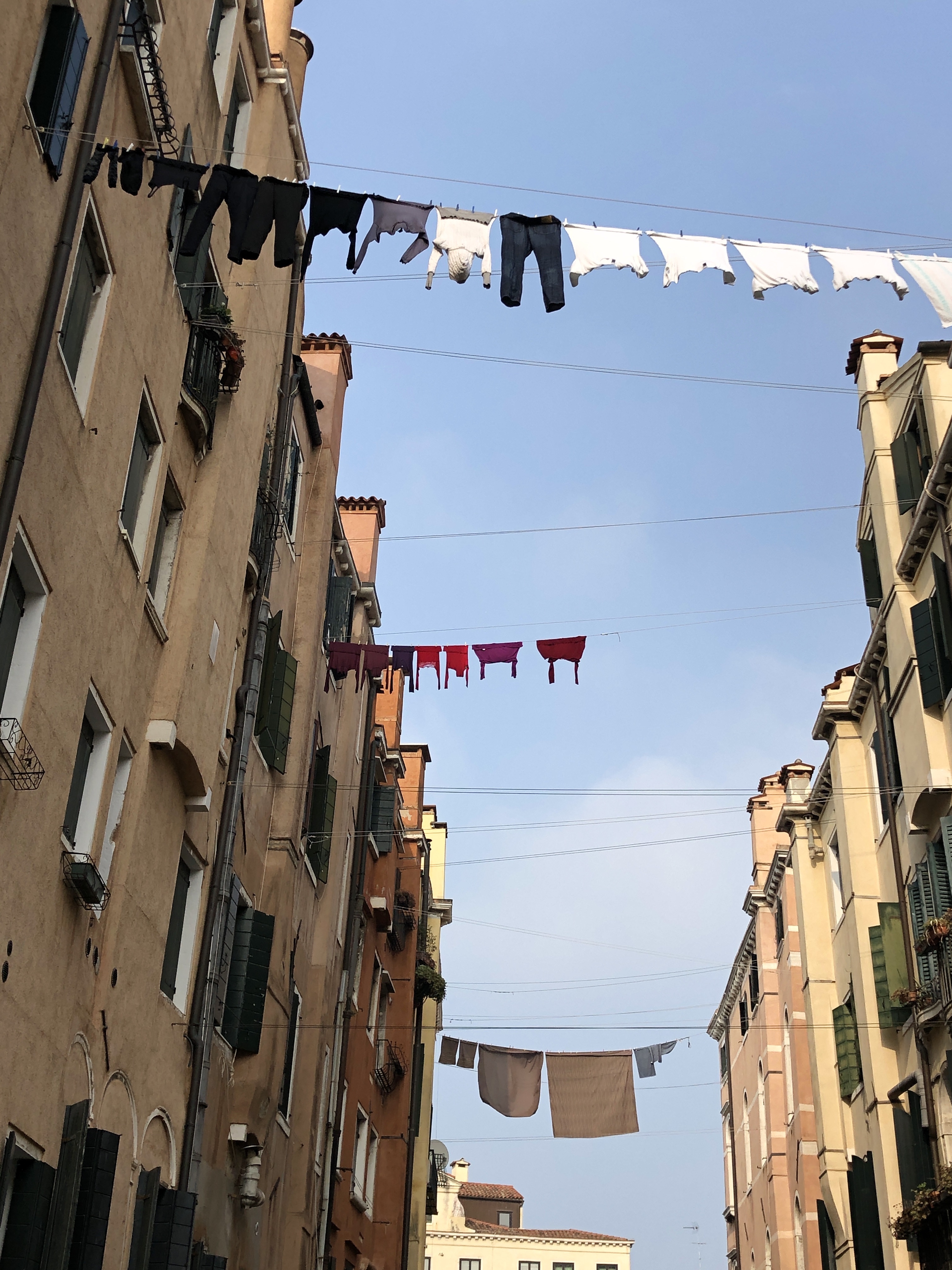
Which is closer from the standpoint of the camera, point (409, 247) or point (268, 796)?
point (409, 247)

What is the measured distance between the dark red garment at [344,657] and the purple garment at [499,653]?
2.92 metres

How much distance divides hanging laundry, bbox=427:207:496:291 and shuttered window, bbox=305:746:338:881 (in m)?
11.1

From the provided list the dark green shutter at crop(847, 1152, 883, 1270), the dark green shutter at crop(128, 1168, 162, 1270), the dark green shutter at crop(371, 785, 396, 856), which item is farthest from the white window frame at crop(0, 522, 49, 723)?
the dark green shutter at crop(371, 785, 396, 856)

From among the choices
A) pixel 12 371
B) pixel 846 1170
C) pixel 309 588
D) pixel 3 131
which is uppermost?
pixel 309 588

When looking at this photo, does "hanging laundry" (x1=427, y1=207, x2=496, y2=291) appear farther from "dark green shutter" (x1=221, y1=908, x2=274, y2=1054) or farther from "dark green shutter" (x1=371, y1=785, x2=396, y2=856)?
"dark green shutter" (x1=371, y1=785, x2=396, y2=856)

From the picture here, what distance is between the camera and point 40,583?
1112 cm

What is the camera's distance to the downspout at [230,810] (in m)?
15.4

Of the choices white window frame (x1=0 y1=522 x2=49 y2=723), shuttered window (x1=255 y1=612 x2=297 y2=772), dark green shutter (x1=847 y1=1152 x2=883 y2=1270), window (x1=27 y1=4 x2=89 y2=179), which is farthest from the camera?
dark green shutter (x1=847 y1=1152 x2=883 y2=1270)

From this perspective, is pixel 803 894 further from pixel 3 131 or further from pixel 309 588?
pixel 3 131

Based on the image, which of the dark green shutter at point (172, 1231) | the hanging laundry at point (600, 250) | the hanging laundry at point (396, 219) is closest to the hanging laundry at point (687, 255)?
the hanging laundry at point (600, 250)

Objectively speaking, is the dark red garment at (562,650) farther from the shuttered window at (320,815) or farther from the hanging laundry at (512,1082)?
the hanging laundry at (512,1082)

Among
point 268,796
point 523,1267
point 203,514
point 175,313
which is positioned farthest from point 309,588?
point 523,1267

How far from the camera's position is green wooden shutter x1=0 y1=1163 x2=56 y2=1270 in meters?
10.6

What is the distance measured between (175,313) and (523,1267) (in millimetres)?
69863
